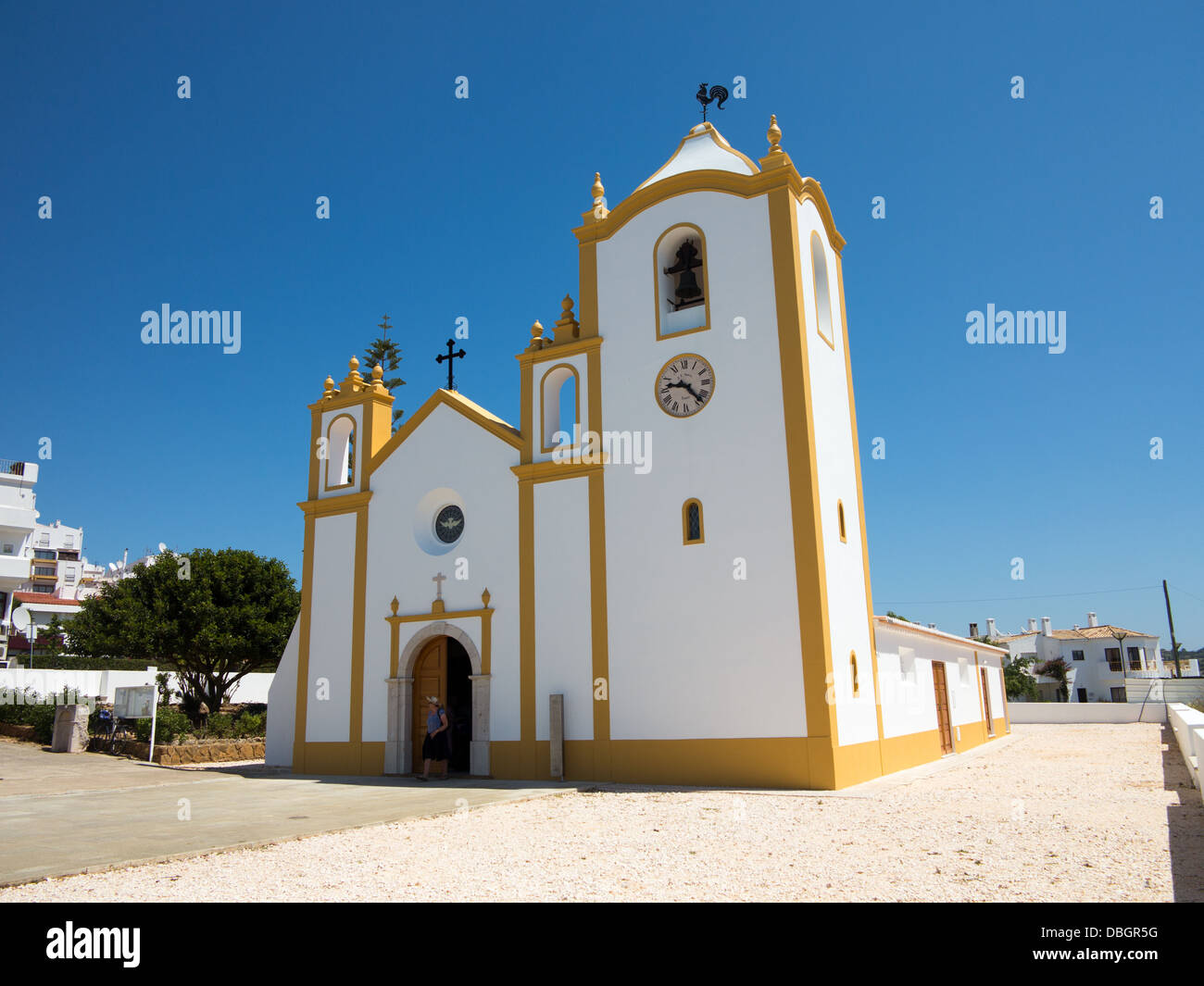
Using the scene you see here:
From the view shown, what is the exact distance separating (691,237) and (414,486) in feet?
23.8

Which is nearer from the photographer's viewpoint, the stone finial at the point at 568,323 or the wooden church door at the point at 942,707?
→ the stone finial at the point at 568,323

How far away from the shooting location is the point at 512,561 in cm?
1592

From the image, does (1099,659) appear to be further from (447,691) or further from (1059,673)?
(447,691)

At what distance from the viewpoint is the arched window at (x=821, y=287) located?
16141 millimetres

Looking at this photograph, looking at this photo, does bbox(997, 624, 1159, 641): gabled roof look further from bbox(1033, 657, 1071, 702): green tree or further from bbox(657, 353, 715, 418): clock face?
bbox(657, 353, 715, 418): clock face

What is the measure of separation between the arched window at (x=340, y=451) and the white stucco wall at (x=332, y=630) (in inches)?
39.4

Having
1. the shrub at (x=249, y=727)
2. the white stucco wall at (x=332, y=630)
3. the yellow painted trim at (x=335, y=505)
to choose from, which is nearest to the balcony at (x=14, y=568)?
the shrub at (x=249, y=727)

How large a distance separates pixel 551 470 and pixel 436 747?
5238mm

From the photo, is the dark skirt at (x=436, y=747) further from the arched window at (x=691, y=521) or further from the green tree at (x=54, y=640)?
the green tree at (x=54, y=640)

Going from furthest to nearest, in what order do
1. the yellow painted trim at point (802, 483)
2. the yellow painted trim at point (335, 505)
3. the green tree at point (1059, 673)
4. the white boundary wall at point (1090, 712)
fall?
the green tree at point (1059, 673) < the white boundary wall at point (1090, 712) < the yellow painted trim at point (335, 505) < the yellow painted trim at point (802, 483)

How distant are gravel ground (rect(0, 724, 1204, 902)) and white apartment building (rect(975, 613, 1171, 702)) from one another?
5001cm

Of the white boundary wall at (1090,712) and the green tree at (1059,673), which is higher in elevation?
the green tree at (1059,673)

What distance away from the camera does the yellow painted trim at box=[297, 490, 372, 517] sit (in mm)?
18203
